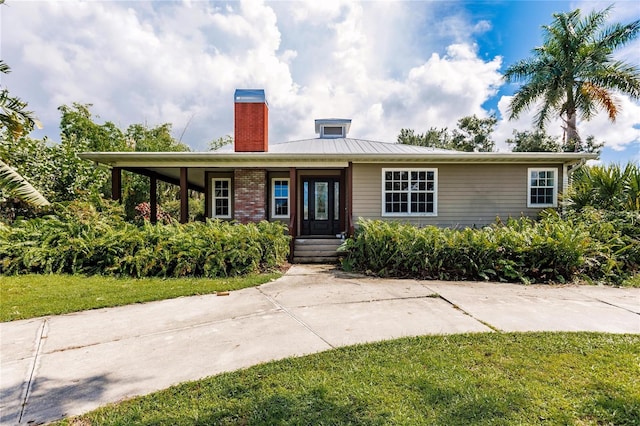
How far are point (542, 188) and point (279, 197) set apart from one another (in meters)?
8.87

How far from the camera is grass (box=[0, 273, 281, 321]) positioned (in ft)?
15.1

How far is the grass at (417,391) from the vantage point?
2.08 metres

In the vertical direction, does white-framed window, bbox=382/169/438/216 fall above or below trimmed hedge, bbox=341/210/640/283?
above

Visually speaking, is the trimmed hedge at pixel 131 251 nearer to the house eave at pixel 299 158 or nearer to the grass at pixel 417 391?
the house eave at pixel 299 158

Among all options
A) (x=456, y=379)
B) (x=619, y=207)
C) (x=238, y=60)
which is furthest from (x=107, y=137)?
(x=619, y=207)

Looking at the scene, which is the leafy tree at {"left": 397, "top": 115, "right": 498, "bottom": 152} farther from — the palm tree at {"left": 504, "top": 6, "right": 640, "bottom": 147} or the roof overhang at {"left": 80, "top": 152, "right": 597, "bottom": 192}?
the roof overhang at {"left": 80, "top": 152, "right": 597, "bottom": 192}

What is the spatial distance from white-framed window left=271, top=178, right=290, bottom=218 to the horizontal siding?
2815mm

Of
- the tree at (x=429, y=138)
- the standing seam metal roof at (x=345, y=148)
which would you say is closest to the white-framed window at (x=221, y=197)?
the standing seam metal roof at (x=345, y=148)

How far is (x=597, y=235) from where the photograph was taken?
7.38 m

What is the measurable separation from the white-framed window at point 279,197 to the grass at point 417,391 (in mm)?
8946

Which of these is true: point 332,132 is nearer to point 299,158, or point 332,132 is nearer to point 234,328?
point 299,158

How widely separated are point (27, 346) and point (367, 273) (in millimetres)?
5715

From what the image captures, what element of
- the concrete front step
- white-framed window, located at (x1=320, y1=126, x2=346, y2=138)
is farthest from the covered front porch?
white-framed window, located at (x1=320, y1=126, x2=346, y2=138)

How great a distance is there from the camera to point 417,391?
2.37 meters
